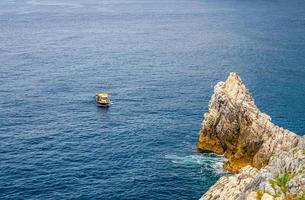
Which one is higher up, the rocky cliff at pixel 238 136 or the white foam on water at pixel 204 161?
the rocky cliff at pixel 238 136

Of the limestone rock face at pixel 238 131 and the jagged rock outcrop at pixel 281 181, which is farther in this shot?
the limestone rock face at pixel 238 131

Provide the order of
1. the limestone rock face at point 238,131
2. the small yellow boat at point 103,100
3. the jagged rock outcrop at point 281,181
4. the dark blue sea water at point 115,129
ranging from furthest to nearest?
the small yellow boat at point 103,100
the limestone rock face at point 238,131
the dark blue sea water at point 115,129
the jagged rock outcrop at point 281,181

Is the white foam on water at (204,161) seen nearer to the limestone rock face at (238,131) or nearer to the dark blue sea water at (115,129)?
the dark blue sea water at (115,129)

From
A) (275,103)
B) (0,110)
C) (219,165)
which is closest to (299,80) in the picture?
(275,103)

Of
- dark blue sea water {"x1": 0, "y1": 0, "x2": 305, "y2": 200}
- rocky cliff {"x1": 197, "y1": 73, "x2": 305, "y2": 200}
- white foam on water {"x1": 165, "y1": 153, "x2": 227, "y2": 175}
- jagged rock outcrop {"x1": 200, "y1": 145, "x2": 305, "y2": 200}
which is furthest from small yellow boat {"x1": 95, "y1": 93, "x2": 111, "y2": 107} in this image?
jagged rock outcrop {"x1": 200, "y1": 145, "x2": 305, "y2": 200}

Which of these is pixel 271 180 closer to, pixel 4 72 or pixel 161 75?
pixel 161 75

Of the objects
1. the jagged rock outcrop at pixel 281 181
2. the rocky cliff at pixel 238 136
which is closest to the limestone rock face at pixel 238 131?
the rocky cliff at pixel 238 136

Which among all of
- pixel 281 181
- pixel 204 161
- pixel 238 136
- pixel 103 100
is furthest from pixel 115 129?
pixel 281 181
